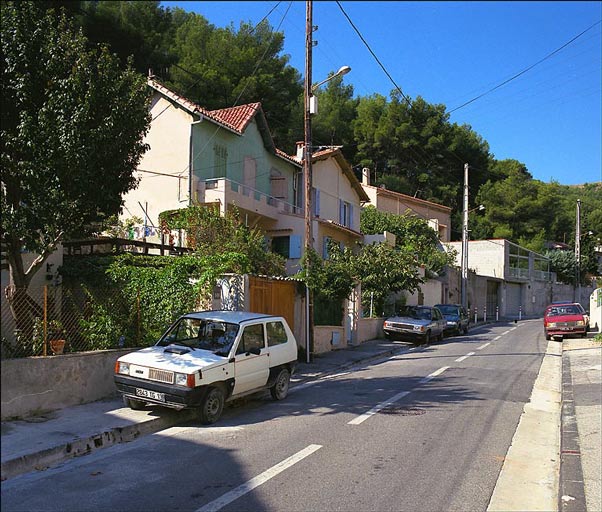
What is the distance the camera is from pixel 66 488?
5723 mm

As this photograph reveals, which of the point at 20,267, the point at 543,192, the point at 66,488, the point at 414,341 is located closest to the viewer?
the point at 66,488

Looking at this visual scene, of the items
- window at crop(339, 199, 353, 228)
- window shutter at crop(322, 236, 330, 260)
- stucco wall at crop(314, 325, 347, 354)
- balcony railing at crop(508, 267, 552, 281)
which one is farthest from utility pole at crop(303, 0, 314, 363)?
balcony railing at crop(508, 267, 552, 281)

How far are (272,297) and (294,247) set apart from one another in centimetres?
1068

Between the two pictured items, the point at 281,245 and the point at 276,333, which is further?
the point at 281,245

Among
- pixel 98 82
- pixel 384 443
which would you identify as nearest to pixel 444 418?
pixel 384 443

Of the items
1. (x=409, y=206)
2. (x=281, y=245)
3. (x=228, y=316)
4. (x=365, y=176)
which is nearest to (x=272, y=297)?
(x=228, y=316)

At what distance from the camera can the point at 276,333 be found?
422 inches

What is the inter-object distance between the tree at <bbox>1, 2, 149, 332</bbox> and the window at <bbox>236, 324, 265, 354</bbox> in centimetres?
348

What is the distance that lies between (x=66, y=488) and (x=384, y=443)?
4.06 meters

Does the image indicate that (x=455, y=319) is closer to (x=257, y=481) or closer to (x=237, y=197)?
(x=237, y=197)

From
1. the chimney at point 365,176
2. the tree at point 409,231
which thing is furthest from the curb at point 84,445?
the chimney at point 365,176

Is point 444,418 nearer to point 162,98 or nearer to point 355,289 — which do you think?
point 355,289

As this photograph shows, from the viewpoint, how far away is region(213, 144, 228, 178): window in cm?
2400

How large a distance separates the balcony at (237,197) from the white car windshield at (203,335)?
12.0 m
